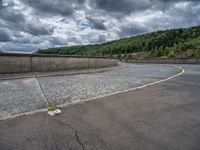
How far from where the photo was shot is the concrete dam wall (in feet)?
32.0

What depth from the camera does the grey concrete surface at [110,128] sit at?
2594 millimetres

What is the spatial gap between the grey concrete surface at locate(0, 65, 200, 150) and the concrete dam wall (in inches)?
285

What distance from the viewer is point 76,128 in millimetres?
3184

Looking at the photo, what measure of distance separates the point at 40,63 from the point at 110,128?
30.9 ft

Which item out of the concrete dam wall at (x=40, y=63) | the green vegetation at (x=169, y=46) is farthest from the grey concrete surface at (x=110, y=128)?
the green vegetation at (x=169, y=46)

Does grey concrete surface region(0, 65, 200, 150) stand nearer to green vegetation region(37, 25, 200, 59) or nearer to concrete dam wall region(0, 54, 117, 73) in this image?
concrete dam wall region(0, 54, 117, 73)

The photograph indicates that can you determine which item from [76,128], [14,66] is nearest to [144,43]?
[14,66]

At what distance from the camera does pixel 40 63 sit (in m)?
11.3

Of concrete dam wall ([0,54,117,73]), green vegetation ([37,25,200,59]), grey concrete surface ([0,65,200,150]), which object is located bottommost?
grey concrete surface ([0,65,200,150])

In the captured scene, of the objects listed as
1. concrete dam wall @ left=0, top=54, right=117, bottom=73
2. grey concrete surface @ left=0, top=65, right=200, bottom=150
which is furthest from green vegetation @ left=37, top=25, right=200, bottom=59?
grey concrete surface @ left=0, top=65, right=200, bottom=150

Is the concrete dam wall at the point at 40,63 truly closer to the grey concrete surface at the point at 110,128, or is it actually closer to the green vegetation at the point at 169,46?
the grey concrete surface at the point at 110,128

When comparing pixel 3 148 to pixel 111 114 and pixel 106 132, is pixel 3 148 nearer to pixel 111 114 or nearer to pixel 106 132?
pixel 106 132

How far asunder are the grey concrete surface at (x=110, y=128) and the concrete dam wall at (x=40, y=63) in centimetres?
723

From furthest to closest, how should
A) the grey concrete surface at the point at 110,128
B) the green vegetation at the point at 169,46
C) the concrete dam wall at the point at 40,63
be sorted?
the green vegetation at the point at 169,46 → the concrete dam wall at the point at 40,63 → the grey concrete surface at the point at 110,128
